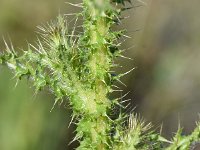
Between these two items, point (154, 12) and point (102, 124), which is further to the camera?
point (154, 12)

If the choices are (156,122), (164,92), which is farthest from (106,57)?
(164,92)

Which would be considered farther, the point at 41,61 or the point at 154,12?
the point at 154,12

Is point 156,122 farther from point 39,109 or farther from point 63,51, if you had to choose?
point 63,51

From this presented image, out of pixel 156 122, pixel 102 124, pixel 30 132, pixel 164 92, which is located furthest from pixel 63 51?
pixel 164 92

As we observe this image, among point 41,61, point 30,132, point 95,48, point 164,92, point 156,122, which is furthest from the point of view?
point 164,92

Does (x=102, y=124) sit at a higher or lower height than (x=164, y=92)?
higher

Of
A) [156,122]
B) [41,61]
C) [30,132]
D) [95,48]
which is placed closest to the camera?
[95,48]

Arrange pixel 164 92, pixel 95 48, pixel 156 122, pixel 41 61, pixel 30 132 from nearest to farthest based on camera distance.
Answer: pixel 95 48, pixel 41 61, pixel 30 132, pixel 156 122, pixel 164 92

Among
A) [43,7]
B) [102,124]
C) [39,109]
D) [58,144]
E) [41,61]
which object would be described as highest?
[41,61]

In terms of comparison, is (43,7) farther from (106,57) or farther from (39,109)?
(106,57)
